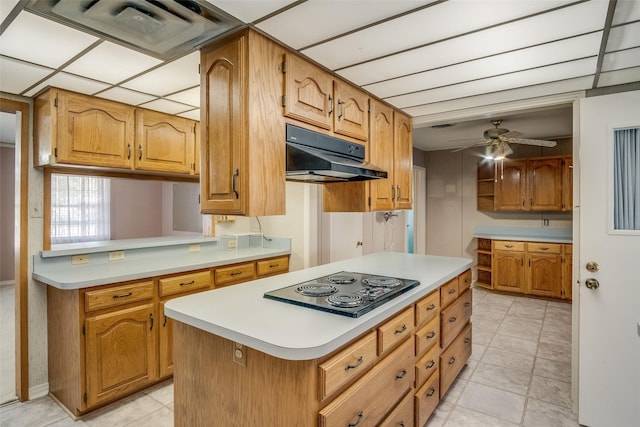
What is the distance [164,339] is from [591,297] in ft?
9.66

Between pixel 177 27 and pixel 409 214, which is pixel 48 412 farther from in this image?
pixel 409 214

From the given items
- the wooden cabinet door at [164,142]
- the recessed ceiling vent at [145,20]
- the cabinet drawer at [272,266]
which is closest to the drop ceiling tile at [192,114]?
the wooden cabinet door at [164,142]

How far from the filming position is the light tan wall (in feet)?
19.0

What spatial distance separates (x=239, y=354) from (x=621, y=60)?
A: 7.80 feet

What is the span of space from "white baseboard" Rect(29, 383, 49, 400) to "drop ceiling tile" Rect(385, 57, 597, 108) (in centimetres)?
326

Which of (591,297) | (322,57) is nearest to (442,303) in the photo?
(591,297)

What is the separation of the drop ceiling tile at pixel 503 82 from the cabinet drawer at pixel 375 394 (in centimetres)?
163

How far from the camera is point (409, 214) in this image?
19.8 ft

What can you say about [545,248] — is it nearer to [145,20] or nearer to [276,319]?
[276,319]

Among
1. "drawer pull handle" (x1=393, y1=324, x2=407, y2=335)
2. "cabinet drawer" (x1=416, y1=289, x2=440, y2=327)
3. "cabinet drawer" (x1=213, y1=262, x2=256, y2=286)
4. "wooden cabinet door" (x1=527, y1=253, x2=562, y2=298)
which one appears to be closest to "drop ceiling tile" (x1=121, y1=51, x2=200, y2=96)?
"cabinet drawer" (x1=213, y1=262, x2=256, y2=286)

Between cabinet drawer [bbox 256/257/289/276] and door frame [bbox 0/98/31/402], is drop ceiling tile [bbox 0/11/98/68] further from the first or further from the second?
cabinet drawer [bbox 256/257/289/276]

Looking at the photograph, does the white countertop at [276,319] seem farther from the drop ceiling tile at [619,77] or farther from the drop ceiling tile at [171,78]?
the drop ceiling tile at [619,77]

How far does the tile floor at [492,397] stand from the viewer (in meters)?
2.20

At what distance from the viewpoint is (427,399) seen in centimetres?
206
